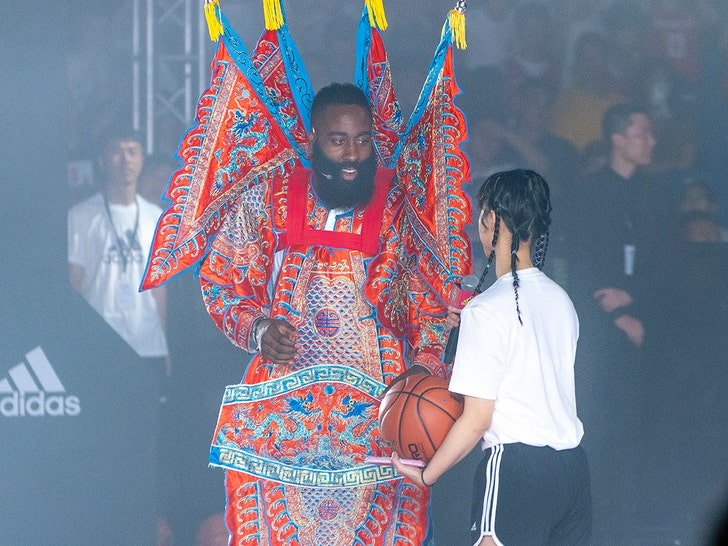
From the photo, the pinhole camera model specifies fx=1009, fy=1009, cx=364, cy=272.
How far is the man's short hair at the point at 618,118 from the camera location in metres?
5.32

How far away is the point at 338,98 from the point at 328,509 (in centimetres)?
151

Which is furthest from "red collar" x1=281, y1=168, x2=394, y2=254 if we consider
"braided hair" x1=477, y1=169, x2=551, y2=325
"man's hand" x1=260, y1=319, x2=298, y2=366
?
"braided hair" x1=477, y1=169, x2=551, y2=325

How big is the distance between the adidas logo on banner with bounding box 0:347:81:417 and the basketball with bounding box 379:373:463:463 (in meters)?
2.62

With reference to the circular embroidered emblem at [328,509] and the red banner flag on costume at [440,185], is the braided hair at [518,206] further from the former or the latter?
the circular embroidered emblem at [328,509]

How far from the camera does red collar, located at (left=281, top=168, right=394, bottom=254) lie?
374cm

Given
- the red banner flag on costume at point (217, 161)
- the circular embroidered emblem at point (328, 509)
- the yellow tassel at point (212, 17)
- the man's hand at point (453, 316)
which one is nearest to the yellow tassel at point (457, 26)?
the red banner flag on costume at point (217, 161)

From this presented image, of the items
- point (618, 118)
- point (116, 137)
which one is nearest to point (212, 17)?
point (116, 137)

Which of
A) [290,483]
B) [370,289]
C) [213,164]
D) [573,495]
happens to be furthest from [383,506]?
[213,164]

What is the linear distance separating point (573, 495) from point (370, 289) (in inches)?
49.1

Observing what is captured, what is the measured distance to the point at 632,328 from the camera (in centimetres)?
530

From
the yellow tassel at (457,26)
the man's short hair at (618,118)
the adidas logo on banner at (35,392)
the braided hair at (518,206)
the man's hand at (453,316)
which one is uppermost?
the yellow tassel at (457,26)

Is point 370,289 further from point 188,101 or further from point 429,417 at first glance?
point 188,101

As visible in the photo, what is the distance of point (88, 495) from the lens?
5.12 meters

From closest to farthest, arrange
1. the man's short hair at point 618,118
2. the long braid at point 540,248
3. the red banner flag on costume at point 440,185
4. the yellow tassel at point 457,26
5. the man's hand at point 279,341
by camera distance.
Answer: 1. the long braid at point 540,248
2. the man's hand at point 279,341
3. the red banner flag on costume at point 440,185
4. the yellow tassel at point 457,26
5. the man's short hair at point 618,118
